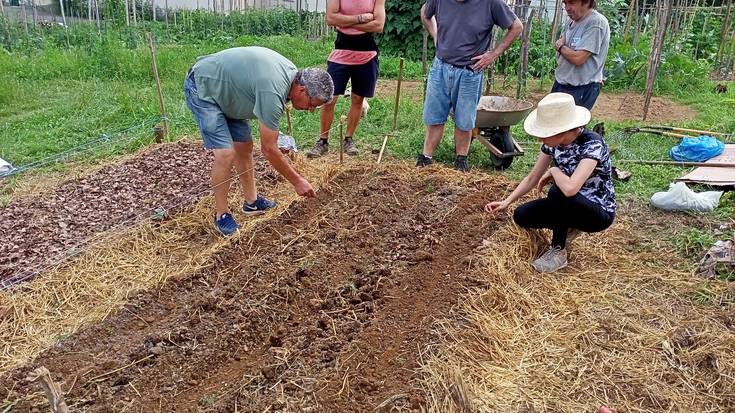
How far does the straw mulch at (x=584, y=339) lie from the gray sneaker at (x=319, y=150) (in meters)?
2.59

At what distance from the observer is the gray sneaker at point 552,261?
3.93 metres

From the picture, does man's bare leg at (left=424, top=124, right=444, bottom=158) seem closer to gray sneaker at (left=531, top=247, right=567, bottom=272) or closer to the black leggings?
the black leggings

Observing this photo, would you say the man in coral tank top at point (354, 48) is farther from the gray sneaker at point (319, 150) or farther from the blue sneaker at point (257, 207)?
the blue sneaker at point (257, 207)

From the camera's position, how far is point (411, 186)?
16.7 ft

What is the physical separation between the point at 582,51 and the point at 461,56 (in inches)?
40.7

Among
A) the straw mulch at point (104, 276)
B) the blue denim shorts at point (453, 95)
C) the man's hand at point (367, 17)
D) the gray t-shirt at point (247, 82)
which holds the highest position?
the man's hand at point (367, 17)

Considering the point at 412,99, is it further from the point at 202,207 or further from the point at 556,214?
the point at 556,214

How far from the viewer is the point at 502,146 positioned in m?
5.77

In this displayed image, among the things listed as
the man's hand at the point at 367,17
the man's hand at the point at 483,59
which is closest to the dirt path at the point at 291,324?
the man's hand at the point at 483,59

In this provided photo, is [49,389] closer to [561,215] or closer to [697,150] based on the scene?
[561,215]

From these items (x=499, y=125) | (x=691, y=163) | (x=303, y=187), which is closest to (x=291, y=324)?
(x=303, y=187)

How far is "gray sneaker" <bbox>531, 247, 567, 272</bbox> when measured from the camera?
3.93m

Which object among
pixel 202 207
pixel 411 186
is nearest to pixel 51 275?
pixel 202 207

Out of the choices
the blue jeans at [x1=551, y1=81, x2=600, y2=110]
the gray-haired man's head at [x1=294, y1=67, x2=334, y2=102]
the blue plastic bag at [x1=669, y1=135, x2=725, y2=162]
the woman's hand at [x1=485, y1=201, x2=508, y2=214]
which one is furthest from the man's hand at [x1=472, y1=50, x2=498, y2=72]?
the blue plastic bag at [x1=669, y1=135, x2=725, y2=162]
